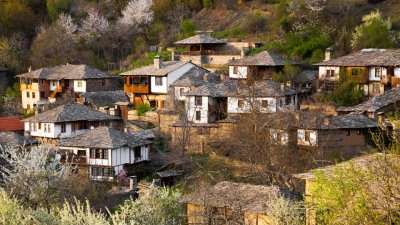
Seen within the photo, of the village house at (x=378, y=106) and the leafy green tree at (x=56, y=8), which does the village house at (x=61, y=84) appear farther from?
the village house at (x=378, y=106)

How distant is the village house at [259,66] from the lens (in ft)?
153

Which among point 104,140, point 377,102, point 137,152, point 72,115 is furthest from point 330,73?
point 72,115

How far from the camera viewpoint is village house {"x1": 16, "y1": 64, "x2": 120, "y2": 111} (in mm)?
53375

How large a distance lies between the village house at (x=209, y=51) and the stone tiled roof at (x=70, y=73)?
20.4 feet

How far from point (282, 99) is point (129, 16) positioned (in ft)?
99.8

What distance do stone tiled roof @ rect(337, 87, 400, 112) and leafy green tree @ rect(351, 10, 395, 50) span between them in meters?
8.16

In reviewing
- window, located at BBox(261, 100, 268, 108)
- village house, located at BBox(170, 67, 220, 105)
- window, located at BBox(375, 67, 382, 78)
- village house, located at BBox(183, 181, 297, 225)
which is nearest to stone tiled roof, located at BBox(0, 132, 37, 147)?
village house, located at BBox(170, 67, 220, 105)

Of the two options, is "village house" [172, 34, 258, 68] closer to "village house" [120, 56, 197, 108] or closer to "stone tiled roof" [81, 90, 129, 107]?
"village house" [120, 56, 197, 108]

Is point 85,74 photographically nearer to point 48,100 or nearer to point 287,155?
point 48,100

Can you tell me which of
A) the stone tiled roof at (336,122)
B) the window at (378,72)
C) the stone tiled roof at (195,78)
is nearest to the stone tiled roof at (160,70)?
the stone tiled roof at (195,78)

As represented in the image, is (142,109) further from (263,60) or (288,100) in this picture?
(288,100)

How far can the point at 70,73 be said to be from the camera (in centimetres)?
5434

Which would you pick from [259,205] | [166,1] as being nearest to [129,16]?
[166,1]

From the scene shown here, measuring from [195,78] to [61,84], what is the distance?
1279cm
